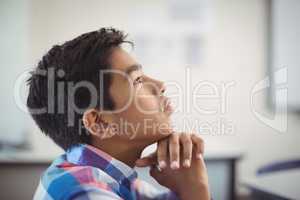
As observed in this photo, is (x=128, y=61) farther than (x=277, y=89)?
No

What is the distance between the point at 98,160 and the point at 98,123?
0.29 ft

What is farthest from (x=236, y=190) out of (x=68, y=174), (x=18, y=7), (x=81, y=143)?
(x=18, y=7)

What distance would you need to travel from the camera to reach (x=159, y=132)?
0.78m

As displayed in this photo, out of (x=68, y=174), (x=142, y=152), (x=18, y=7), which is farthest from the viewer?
(x=18, y=7)

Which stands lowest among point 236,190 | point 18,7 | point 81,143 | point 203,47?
point 236,190

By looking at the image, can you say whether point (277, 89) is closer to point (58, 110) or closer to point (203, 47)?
point (203, 47)

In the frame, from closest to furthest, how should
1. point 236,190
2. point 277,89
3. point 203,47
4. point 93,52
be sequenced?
point 93,52 → point 236,190 → point 277,89 → point 203,47

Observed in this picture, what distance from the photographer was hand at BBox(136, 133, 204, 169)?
2.47 feet

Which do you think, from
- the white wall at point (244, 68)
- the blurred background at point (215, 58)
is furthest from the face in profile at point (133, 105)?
the white wall at point (244, 68)

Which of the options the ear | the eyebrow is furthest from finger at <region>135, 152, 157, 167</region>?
the eyebrow

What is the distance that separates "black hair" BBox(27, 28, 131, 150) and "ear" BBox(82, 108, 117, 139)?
0.6 inches

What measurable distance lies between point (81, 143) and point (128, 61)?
0.22 meters

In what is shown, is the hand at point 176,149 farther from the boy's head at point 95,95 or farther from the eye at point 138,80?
the eye at point 138,80

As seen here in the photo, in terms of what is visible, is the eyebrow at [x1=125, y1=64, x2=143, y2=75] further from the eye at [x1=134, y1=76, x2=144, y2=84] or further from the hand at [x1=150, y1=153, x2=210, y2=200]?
the hand at [x1=150, y1=153, x2=210, y2=200]
